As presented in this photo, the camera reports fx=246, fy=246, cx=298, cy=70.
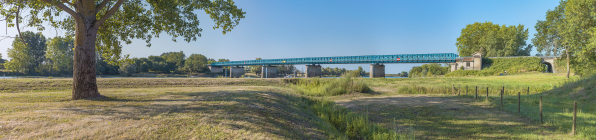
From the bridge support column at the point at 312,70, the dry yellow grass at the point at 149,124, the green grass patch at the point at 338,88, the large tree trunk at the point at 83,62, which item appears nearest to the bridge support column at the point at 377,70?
the bridge support column at the point at 312,70

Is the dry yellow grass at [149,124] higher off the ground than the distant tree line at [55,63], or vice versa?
the distant tree line at [55,63]

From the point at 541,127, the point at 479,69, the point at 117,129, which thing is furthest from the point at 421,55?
the point at 117,129

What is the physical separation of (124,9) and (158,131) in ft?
37.0

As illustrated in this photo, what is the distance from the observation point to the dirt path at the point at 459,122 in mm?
7020

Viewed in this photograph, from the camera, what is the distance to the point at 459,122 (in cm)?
848

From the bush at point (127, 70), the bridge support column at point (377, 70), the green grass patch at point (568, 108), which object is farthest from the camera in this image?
the bush at point (127, 70)

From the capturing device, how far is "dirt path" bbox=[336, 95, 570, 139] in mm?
7020

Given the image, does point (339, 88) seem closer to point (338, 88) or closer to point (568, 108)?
point (338, 88)

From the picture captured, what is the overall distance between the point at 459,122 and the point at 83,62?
1410cm

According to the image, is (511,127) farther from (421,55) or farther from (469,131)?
(421,55)

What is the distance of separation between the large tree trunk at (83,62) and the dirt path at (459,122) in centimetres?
1120

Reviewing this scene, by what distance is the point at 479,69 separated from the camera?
163 feet

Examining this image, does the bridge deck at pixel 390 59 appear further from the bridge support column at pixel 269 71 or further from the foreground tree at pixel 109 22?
the foreground tree at pixel 109 22

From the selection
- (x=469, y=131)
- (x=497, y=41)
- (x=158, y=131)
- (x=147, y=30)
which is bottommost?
(x=469, y=131)
